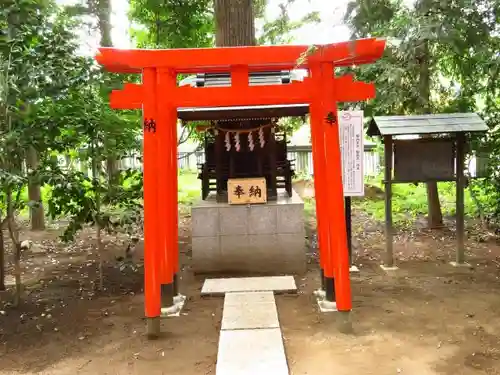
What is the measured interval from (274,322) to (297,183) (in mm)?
11235

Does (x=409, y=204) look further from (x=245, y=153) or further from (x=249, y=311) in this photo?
(x=249, y=311)

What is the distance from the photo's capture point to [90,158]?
6758 millimetres

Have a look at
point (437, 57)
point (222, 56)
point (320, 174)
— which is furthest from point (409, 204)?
point (222, 56)

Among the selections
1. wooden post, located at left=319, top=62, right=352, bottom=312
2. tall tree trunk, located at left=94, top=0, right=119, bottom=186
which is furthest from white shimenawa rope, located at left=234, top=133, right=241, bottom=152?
wooden post, located at left=319, top=62, right=352, bottom=312

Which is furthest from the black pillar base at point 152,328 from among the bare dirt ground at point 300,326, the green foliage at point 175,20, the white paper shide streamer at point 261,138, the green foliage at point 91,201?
the green foliage at point 175,20

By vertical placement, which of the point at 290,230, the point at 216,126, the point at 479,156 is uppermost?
the point at 216,126

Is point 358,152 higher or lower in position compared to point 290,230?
higher

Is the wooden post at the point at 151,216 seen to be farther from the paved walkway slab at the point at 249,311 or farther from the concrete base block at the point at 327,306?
the concrete base block at the point at 327,306

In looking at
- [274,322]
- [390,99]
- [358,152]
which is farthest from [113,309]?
[390,99]

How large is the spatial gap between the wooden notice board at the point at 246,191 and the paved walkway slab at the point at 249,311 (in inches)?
65.5

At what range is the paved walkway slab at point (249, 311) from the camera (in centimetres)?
521

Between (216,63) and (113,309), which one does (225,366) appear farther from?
(216,63)

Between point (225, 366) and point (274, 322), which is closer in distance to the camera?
point (225, 366)

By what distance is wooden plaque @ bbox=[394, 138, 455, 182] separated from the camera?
7.28 metres
